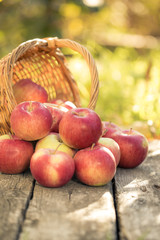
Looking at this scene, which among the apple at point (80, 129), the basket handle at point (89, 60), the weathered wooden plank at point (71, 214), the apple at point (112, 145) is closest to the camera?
the weathered wooden plank at point (71, 214)

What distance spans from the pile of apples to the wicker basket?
17 centimetres

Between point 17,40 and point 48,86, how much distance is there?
119 inches

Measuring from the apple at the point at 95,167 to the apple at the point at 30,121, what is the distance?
0.27 meters

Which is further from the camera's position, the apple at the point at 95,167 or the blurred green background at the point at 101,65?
the blurred green background at the point at 101,65

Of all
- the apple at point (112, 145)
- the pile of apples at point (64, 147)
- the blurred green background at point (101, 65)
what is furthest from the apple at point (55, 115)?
the blurred green background at point (101, 65)

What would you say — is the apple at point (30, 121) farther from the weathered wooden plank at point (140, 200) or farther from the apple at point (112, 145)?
the weathered wooden plank at point (140, 200)

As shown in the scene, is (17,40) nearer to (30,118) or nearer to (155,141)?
(155,141)

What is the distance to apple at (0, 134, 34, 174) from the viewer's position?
1.74 metres

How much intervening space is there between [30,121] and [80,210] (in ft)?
1.91

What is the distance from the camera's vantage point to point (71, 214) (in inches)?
52.2

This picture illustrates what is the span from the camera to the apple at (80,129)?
1.69 meters

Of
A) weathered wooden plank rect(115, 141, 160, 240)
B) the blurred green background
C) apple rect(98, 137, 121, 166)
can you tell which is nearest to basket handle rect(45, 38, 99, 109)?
apple rect(98, 137, 121, 166)

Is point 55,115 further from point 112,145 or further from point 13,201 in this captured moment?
point 13,201

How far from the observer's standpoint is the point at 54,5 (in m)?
4.46
